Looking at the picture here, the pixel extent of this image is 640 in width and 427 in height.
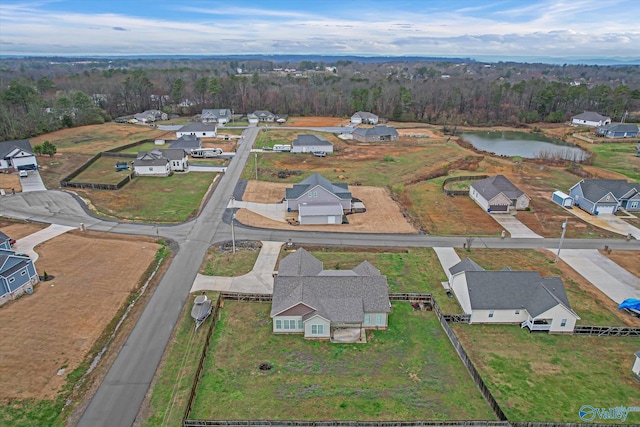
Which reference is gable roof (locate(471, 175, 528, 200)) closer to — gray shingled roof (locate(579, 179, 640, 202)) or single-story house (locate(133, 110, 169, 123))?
gray shingled roof (locate(579, 179, 640, 202))

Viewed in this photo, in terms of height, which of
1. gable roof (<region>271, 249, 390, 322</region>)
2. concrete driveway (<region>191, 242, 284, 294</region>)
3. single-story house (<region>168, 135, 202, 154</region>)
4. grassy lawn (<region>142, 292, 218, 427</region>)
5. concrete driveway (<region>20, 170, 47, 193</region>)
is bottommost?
concrete driveway (<region>191, 242, 284, 294</region>)

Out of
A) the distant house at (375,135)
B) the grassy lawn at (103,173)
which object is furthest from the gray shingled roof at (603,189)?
the grassy lawn at (103,173)

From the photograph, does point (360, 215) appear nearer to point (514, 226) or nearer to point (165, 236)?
point (514, 226)

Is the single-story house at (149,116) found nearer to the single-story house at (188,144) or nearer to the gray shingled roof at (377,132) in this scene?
the single-story house at (188,144)

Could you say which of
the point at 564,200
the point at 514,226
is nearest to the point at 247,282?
the point at 514,226

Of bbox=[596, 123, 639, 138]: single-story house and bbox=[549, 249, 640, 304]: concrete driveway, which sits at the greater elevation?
bbox=[596, 123, 639, 138]: single-story house

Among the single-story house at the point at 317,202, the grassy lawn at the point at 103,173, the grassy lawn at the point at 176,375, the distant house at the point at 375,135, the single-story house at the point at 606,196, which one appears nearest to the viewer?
the grassy lawn at the point at 176,375

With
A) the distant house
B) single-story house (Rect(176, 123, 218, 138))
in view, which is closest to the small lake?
the distant house
